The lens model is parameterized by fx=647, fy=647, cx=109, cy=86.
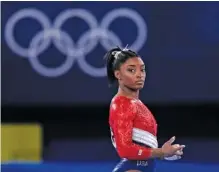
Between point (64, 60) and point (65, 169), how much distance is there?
8.62ft

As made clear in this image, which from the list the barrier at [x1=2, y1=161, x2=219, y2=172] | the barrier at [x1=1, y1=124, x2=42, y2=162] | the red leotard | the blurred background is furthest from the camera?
the barrier at [x1=1, y1=124, x2=42, y2=162]

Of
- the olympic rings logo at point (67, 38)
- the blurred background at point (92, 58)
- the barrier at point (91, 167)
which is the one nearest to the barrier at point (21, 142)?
the blurred background at point (92, 58)

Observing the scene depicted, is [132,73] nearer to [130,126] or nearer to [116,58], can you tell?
[116,58]

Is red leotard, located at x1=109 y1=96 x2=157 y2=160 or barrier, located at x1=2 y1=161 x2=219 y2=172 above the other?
barrier, located at x1=2 y1=161 x2=219 y2=172

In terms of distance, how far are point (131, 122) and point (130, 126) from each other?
26 mm

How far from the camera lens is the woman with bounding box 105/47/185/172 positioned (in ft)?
10.7

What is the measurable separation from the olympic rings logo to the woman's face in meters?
3.34

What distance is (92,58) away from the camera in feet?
22.3

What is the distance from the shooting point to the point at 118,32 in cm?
674

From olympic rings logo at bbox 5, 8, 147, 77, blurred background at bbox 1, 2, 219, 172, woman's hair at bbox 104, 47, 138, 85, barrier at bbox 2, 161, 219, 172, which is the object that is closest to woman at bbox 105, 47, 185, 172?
woman's hair at bbox 104, 47, 138, 85

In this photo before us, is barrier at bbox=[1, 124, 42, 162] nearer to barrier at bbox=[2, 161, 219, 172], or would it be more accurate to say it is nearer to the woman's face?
barrier at bbox=[2, 161, 219, 172]

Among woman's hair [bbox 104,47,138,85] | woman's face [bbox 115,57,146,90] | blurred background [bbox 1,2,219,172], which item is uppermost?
blurred background [bbox 1,2,219,172]

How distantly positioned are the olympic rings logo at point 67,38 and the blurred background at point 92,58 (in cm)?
1

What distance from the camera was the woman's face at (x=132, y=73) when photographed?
11.1 feet
